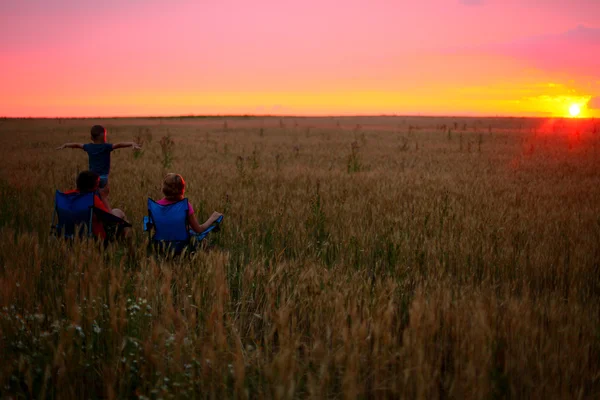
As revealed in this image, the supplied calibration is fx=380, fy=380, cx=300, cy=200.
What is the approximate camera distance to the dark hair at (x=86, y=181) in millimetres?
4391

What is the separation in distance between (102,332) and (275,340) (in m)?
1.22

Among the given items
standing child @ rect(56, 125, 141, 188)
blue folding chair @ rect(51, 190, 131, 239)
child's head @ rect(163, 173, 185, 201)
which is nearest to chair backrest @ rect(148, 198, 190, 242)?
child's head @ rect(163, 173, 185, 201)

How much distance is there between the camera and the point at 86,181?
4426 mm

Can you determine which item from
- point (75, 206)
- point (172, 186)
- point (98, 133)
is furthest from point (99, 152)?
point (172, 186)

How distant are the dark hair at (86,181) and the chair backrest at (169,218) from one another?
0.84m

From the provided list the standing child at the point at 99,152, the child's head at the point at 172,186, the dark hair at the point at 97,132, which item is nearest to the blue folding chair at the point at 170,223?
the child's head at the point at 172,186

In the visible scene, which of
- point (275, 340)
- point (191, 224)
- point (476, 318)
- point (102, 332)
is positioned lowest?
point (275, 340)

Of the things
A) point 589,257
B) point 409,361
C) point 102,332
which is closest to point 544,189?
point 589,257

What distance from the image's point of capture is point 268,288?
3295 millimetres

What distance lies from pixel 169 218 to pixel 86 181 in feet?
3.76

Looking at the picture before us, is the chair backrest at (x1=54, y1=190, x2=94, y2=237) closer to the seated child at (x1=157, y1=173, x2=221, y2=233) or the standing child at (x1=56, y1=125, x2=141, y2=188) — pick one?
the seated child at (x1=157, y1=173, x2=221, y2=233)

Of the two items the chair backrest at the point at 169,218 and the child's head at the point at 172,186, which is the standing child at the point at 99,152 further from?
the chair backrest at the point at 169,218

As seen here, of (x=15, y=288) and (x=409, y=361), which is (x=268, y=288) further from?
(x=15, y=288)

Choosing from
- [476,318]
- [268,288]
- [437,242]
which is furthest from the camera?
[437,242]
